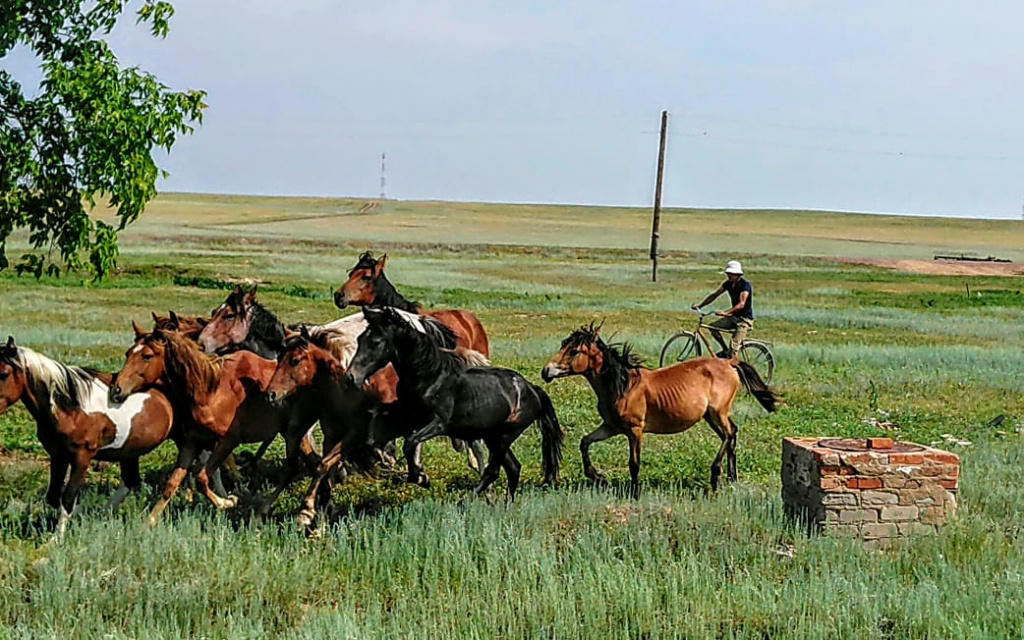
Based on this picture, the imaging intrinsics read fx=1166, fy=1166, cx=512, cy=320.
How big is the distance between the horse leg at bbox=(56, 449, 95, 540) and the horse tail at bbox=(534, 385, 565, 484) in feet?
12.8

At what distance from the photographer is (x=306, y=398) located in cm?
950

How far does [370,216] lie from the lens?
393 feet

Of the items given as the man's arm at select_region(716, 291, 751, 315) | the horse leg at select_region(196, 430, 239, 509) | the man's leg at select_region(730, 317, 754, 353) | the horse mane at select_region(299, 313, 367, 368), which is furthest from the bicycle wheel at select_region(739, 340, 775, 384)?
the horse leg at select_region(196, 430, 239, 509)

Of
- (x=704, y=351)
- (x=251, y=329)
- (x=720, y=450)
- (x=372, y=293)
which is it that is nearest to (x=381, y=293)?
(x=372, y=293)

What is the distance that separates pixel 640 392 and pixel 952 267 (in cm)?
5876

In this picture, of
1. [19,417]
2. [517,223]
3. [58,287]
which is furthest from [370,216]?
[19,417]

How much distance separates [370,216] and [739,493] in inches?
4398

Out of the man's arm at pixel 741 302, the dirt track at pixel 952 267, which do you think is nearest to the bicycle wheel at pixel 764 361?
the man's arm at pixel 741 302

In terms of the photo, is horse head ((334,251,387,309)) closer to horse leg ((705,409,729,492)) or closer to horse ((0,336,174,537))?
horse ((0,336,174,537))

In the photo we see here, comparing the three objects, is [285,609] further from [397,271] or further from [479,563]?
[397,271]

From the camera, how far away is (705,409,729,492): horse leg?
35.8ft

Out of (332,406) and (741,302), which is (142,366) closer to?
(332,406)

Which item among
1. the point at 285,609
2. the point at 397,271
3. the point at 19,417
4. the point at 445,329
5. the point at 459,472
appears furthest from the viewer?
the point at 397,271

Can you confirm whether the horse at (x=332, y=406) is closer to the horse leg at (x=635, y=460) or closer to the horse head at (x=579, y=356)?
the horse head at (x=579, y=356)
